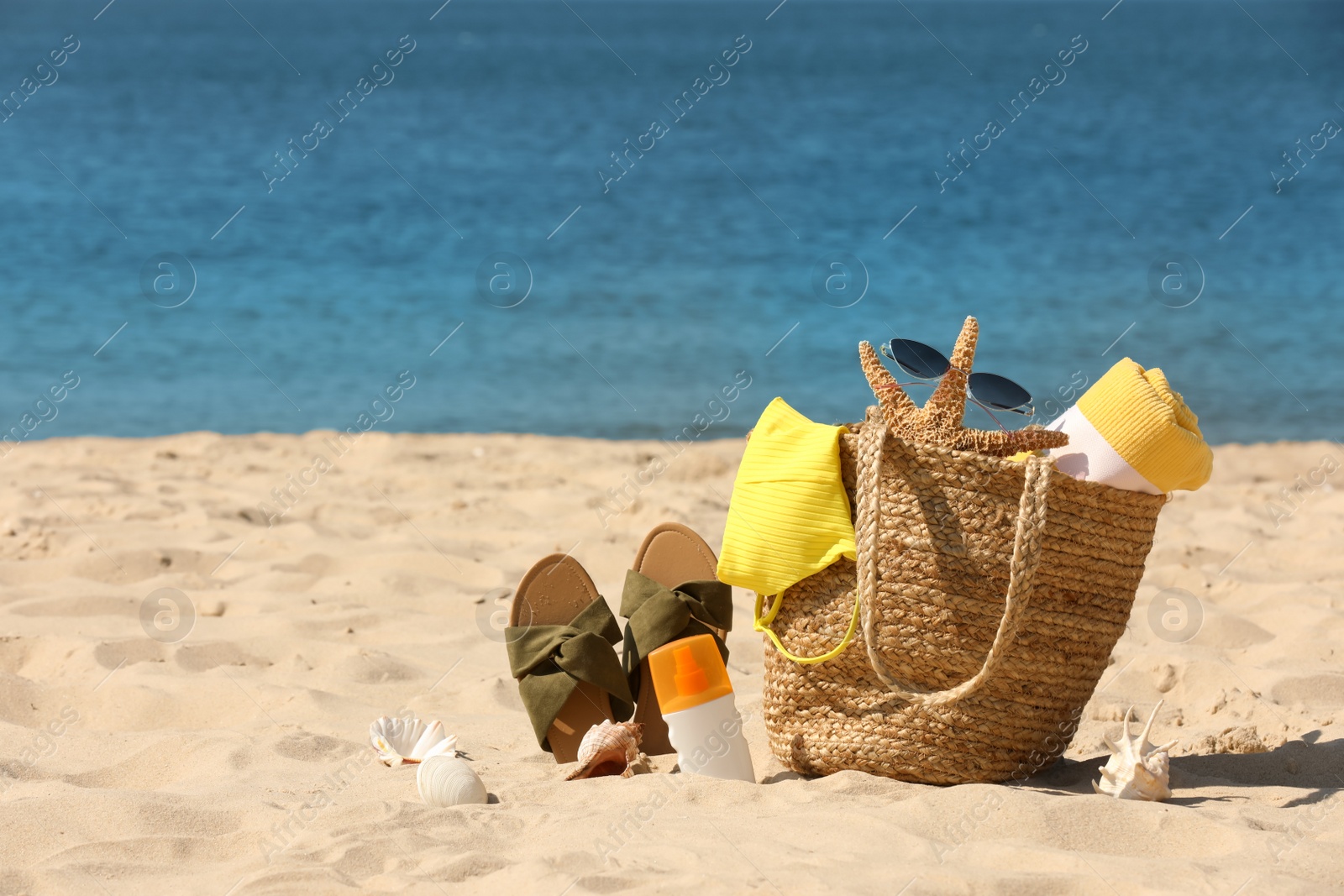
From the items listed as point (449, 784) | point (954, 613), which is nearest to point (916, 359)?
point (954, 613)

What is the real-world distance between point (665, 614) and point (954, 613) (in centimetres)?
72

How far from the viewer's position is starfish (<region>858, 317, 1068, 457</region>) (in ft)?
7.48

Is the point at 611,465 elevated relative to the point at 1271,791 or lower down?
elevated

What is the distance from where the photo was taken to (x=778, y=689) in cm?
259

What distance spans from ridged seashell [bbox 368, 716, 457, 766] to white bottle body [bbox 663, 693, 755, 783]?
0.58 m

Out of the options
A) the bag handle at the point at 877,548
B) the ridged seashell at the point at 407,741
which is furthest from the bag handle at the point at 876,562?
the ridged seashell at the point at 407,741

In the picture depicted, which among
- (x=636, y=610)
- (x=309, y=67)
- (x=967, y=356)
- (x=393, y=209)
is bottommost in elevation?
(x=636, y=610)

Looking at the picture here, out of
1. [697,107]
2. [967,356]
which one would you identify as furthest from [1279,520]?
[697,107]

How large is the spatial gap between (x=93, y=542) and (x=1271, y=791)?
13.7ft

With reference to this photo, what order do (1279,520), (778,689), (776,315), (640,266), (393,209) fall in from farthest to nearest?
(393,209), (640,266), (776,315), (1279,520), (778,689)

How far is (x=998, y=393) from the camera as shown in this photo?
7.60ft

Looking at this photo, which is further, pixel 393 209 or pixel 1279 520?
pixel 393 209

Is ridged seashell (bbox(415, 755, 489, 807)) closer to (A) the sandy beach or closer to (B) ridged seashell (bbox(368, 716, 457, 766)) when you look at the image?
(A) the sandy beach

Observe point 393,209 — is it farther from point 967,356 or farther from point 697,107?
point 967,356
